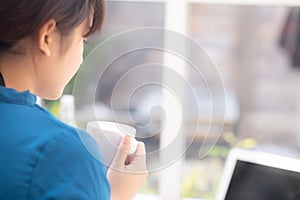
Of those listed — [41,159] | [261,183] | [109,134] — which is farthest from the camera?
[261,183]

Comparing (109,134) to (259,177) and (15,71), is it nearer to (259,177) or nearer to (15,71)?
(15,71)

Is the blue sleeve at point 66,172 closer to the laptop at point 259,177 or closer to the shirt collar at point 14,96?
the shirt collar at point 14,96

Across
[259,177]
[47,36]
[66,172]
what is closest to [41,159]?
[66,172]

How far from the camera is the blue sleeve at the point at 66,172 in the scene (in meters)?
0.64

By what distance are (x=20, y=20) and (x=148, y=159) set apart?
0.29 m

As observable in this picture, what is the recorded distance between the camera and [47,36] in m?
0.68

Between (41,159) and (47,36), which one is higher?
(47,36)

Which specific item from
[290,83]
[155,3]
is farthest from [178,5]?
[290,83]

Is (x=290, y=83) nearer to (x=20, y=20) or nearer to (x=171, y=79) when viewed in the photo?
(x=171, y=79)

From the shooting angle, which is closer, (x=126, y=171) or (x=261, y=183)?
(x=126, y=171)

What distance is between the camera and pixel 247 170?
1127 mm

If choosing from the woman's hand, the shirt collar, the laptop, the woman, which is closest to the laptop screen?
the laptop

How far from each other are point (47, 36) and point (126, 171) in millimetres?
253

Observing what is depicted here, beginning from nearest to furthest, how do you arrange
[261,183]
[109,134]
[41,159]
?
[41,159], [109,134], [261,183]
